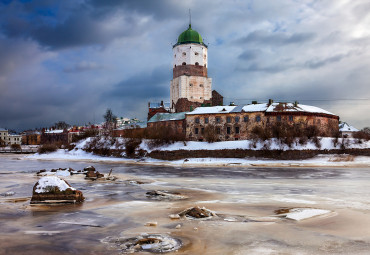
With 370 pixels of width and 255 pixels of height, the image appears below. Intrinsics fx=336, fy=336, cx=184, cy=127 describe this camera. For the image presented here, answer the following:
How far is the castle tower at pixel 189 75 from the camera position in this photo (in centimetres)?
7125

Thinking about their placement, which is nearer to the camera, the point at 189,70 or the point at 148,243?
the point at 148,243

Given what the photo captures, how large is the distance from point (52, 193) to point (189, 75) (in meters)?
60.7

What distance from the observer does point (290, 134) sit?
45969 millimetres

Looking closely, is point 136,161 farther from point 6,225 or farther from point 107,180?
point 6,225

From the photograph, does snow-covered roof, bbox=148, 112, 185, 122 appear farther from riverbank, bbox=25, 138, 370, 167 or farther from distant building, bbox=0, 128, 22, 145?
distant building, bbox=0, 128, 22, 145

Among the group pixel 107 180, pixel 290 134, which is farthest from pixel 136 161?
pixel 107 180

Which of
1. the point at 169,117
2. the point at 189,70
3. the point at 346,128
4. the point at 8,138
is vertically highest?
the point at 189,70

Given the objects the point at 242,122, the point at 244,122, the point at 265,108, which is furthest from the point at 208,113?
the point at 265,108

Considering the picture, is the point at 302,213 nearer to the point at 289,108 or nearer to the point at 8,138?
the point at 289,108

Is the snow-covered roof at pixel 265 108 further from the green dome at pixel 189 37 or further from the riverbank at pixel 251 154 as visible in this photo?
the green dome at pixel 189 37

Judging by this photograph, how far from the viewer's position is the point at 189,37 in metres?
74.3

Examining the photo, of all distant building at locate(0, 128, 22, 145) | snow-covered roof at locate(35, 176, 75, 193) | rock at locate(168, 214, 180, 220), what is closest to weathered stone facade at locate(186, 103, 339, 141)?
snow-covered roof at locate(35, 176, 75, 193)

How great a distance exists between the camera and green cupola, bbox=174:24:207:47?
7412 cm

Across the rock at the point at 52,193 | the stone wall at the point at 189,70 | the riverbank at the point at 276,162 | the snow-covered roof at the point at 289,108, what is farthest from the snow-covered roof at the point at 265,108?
the rock at the point at 52,193
